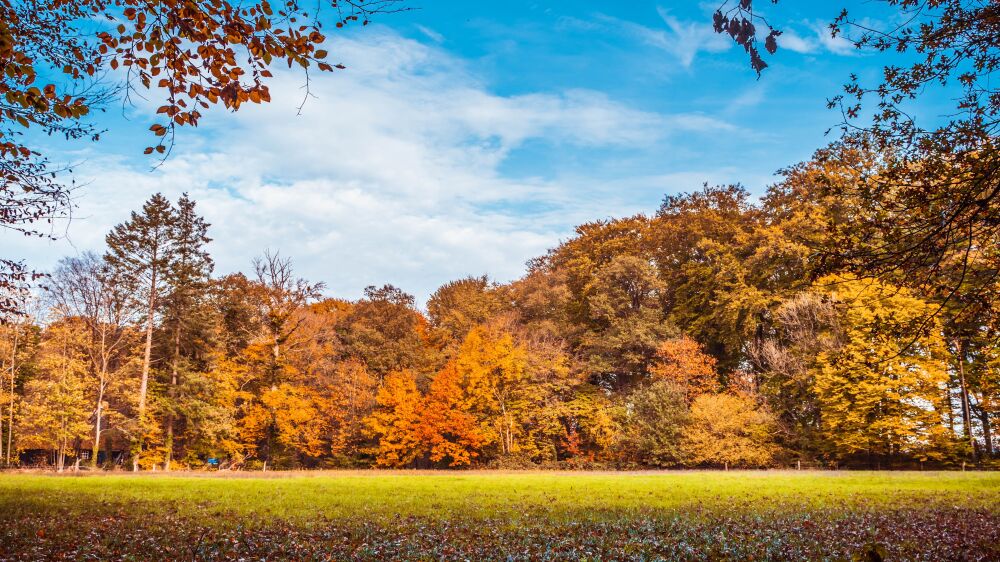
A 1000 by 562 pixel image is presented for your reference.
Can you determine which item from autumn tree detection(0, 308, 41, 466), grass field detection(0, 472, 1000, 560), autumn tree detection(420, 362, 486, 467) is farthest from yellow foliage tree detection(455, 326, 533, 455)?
autumn tree detection(0, 308, 41, 466)

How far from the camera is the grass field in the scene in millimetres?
8125

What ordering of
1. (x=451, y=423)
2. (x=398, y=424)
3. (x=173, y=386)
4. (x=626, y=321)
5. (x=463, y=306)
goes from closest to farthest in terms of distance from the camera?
(x=173, y=386) < (x=451, y=423) < (x=626, y=321) < (x=398, y=424) < (x=463, y=306)

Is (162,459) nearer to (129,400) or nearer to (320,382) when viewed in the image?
(129,400)

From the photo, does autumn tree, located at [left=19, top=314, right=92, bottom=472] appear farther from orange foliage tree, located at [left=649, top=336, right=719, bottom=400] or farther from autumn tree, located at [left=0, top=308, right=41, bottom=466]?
orange foliage tree, located at [left=649, top=336, right=719, bottom=400]

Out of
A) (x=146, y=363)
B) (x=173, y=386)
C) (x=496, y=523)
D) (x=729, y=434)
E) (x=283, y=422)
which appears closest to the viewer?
(x=496, y=523)

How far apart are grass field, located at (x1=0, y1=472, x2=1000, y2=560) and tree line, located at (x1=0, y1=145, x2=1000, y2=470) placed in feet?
51.8

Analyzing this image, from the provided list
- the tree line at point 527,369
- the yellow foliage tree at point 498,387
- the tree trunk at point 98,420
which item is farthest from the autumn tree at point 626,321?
the tree trunk at point 98,420

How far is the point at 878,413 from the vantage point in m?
31.8

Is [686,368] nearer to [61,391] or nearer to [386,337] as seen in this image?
[386,337]

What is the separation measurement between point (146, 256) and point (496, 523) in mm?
37292

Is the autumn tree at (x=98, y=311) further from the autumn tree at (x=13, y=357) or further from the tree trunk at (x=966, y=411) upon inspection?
the tree trunk at (x=966, y=411)

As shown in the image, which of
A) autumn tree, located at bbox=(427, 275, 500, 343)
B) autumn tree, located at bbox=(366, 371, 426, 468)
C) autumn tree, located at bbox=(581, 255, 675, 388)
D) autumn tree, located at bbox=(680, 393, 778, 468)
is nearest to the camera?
autumn tree, located at bbox=(680, 393, 778, 468)

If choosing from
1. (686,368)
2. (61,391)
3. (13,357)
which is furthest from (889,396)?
(13,357)

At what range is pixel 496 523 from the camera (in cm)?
1116
